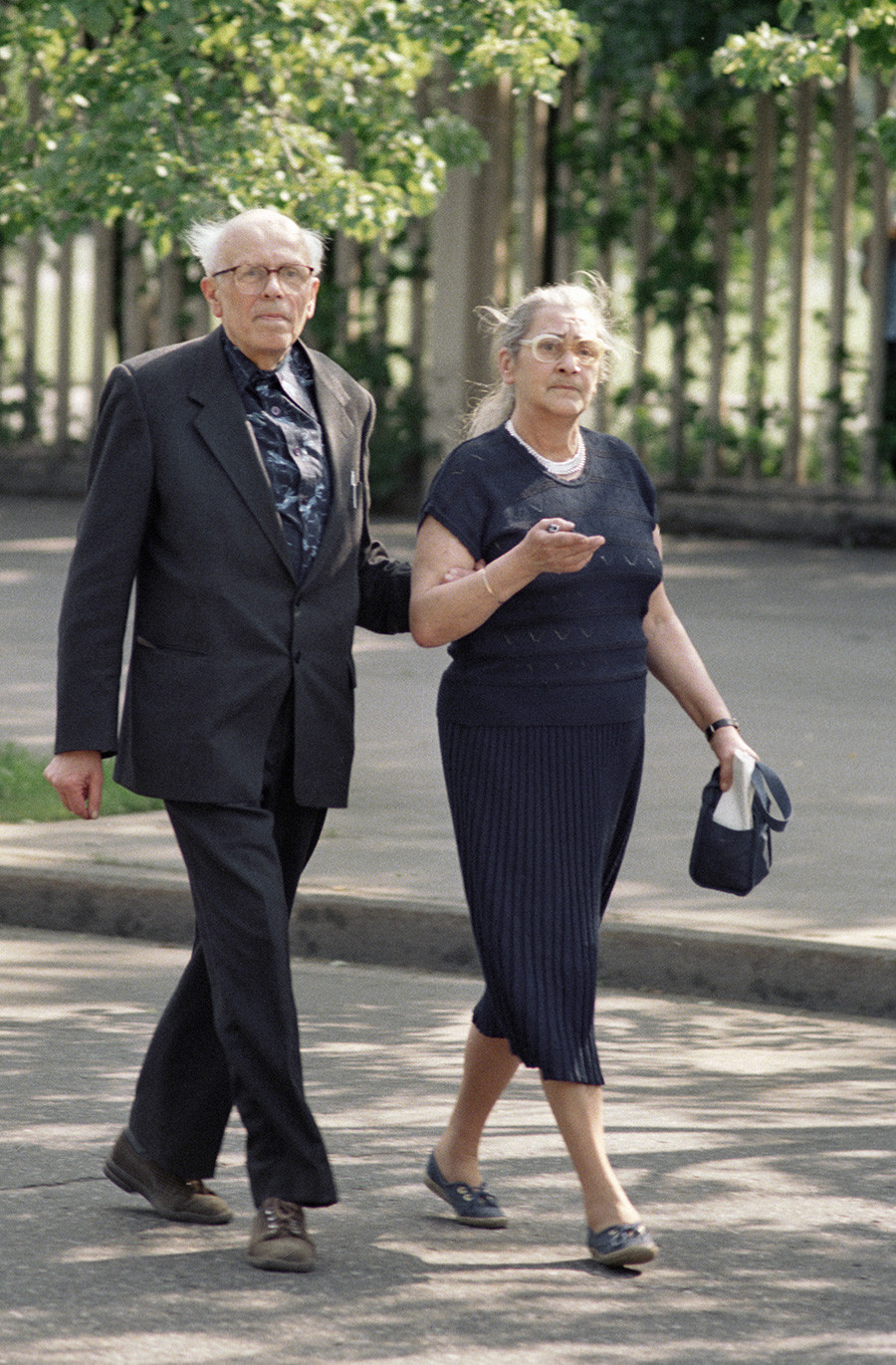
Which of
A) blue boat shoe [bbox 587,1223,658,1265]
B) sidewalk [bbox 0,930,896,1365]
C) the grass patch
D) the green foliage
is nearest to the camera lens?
sidewalk [bbox 0,930,896,1365]

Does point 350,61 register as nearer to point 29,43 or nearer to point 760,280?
point 29,43

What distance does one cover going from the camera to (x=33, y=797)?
796cm

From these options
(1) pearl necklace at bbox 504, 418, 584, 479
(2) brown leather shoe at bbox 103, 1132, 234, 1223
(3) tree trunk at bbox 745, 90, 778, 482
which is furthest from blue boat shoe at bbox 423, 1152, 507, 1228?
(3) tree trunk at bbox 745, 90, 778, 482

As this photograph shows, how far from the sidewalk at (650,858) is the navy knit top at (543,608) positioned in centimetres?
215

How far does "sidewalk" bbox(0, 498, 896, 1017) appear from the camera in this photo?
6.45 metres

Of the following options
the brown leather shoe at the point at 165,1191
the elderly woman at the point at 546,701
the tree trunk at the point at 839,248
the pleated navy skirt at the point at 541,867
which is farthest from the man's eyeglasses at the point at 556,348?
the tree trunk at the point at 839,248

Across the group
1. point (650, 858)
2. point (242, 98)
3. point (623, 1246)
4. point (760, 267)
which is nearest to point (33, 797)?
point (650, 858)

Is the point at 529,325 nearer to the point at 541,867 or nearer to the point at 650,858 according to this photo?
the point at 541,867

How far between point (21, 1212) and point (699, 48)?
12.0 metres

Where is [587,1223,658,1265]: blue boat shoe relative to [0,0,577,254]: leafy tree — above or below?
below

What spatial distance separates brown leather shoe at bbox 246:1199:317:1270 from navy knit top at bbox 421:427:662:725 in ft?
3.23

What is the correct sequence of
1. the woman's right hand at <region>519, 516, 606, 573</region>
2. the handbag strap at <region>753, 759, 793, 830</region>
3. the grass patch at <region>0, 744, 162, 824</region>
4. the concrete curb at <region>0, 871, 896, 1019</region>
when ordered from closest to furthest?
the woman's right hand at <region>519, 516, 606, 573</region>, the handbag strap at <region>753, 759, 793, 830</region>, the concrete curb at <region>0, 871, 896, 1019</region>, the grass patch at <region>0, 744, 162, 824</region>

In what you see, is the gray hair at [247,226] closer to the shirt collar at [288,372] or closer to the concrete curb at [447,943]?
the shirt collar at [288,372]

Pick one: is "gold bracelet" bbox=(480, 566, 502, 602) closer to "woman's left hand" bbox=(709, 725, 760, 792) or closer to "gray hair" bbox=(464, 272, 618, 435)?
"gray hair" bbox=(464, 272, 618, 435)
